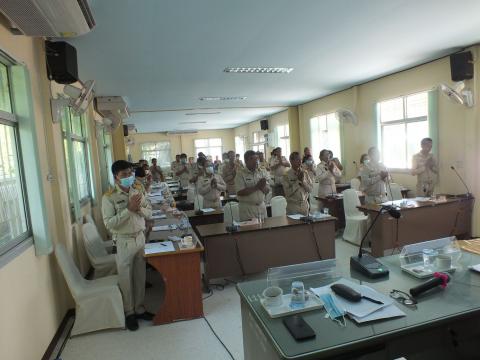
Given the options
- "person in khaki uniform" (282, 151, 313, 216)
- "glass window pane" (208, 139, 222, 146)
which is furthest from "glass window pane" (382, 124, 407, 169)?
"glass window pane" (208, 139, 222, 146)

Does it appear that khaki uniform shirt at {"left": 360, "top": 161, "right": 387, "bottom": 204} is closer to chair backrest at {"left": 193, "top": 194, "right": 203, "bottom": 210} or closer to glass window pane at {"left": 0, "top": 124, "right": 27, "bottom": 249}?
chair backrest at {"left": 193, "top": 194, "right": 203, "bottom": 210}

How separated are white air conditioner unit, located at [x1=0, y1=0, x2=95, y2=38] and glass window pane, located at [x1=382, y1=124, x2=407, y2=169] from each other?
6.24m

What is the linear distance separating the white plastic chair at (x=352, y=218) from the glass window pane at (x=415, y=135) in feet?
6.77

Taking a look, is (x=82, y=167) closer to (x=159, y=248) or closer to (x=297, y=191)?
(x=159, y=248)

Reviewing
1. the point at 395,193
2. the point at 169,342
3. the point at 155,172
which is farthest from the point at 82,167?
the point at 395,193

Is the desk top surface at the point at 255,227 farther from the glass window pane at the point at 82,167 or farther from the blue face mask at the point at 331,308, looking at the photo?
the glass window pane at the point at 82,167

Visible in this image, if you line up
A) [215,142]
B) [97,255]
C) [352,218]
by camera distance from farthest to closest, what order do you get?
[215,142], [352,218], [97,255]

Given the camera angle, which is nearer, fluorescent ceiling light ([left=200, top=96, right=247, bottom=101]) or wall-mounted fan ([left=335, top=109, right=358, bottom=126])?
A: wall-mounted fan ([left=335, top=109, right=358, bottom=126])

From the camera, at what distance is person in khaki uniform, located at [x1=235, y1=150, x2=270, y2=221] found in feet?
14.9

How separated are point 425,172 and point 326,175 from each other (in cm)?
165

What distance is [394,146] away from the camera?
699cm

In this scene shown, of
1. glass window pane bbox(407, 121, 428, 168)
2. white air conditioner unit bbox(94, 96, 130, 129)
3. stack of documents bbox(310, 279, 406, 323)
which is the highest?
white air conditioner unit bbox(94, 96, 130, 129)

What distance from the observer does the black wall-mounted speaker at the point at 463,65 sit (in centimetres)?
489

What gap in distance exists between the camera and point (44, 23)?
238 centimetres
